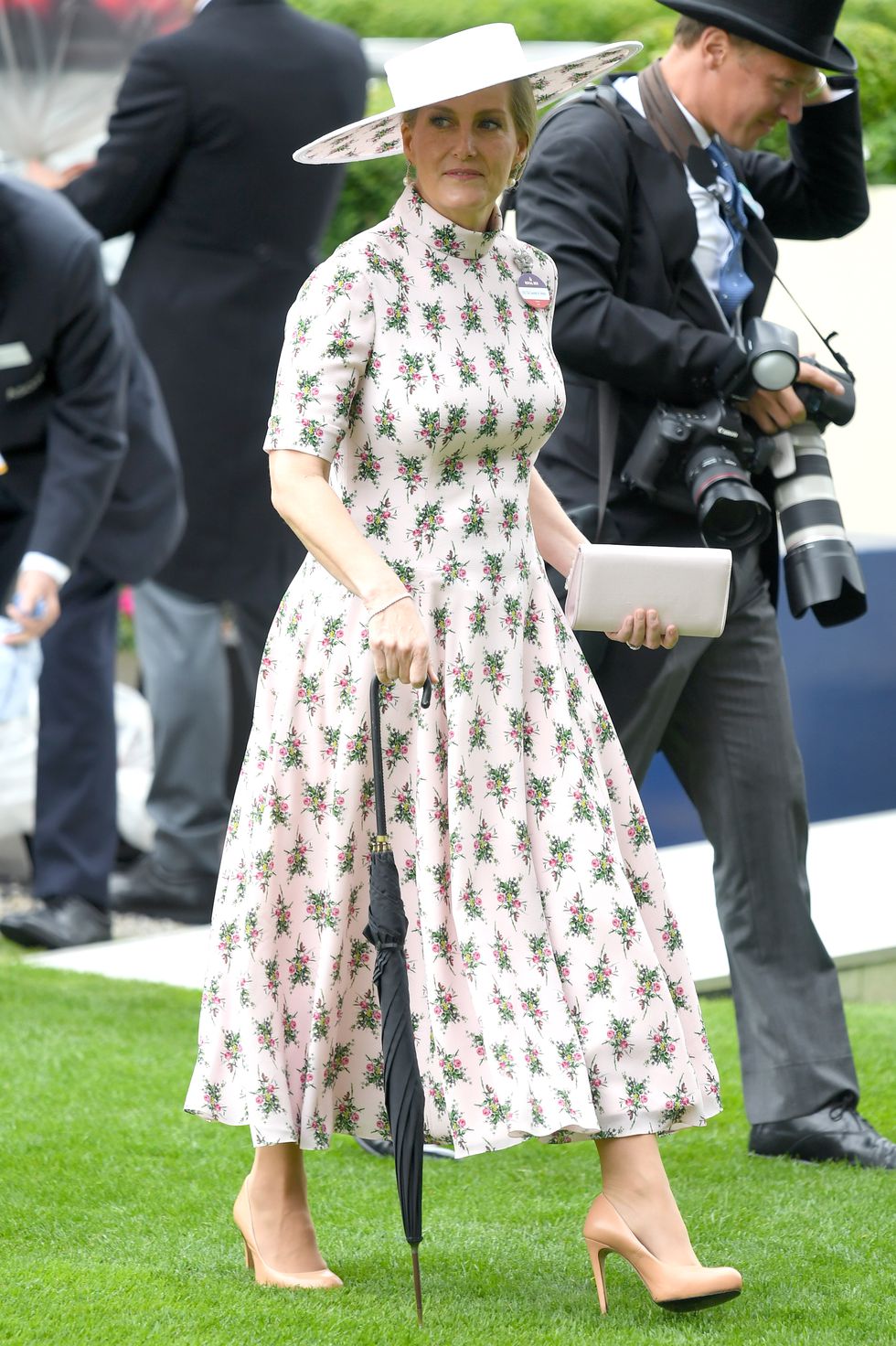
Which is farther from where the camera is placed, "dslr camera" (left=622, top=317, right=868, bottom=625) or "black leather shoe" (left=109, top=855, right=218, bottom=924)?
"black leather shoe" (left=109, top=855, right=218, bottom=924)

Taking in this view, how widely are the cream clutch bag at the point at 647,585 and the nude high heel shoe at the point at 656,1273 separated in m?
0.80

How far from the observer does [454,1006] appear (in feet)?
9.49

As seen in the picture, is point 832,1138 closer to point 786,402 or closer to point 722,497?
point 722,497

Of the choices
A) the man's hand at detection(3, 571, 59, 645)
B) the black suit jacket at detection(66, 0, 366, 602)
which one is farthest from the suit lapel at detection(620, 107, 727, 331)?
the black suit jacket at detection(66, 0, 366, 602)

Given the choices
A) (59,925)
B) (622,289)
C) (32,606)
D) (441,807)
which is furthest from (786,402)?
(59,925)

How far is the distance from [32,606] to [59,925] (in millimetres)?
1074

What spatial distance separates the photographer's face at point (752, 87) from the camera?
12.3 feet

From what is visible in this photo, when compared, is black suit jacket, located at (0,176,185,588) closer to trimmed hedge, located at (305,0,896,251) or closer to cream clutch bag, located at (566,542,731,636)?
cream clutch bag, located at (566,542,731,636)

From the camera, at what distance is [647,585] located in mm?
3043

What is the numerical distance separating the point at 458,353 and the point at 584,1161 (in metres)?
1.70

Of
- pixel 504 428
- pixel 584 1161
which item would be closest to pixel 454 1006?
pixel 504 428

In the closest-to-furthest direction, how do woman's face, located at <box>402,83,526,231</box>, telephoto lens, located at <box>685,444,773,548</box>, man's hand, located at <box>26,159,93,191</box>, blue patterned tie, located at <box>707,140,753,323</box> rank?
woman's face, located at <box>402,83,526,231</box>
telephoto lens, located at <box>685,444,773,548</box>
blue patterned tie, located at <box>707,140,753,323</box>
man's hand, located at <box>26,159,93,191</box>

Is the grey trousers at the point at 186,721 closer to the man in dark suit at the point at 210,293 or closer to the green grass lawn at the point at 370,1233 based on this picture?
the man in dark suit at the point at 210,293

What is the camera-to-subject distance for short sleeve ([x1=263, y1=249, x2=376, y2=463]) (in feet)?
9.38
